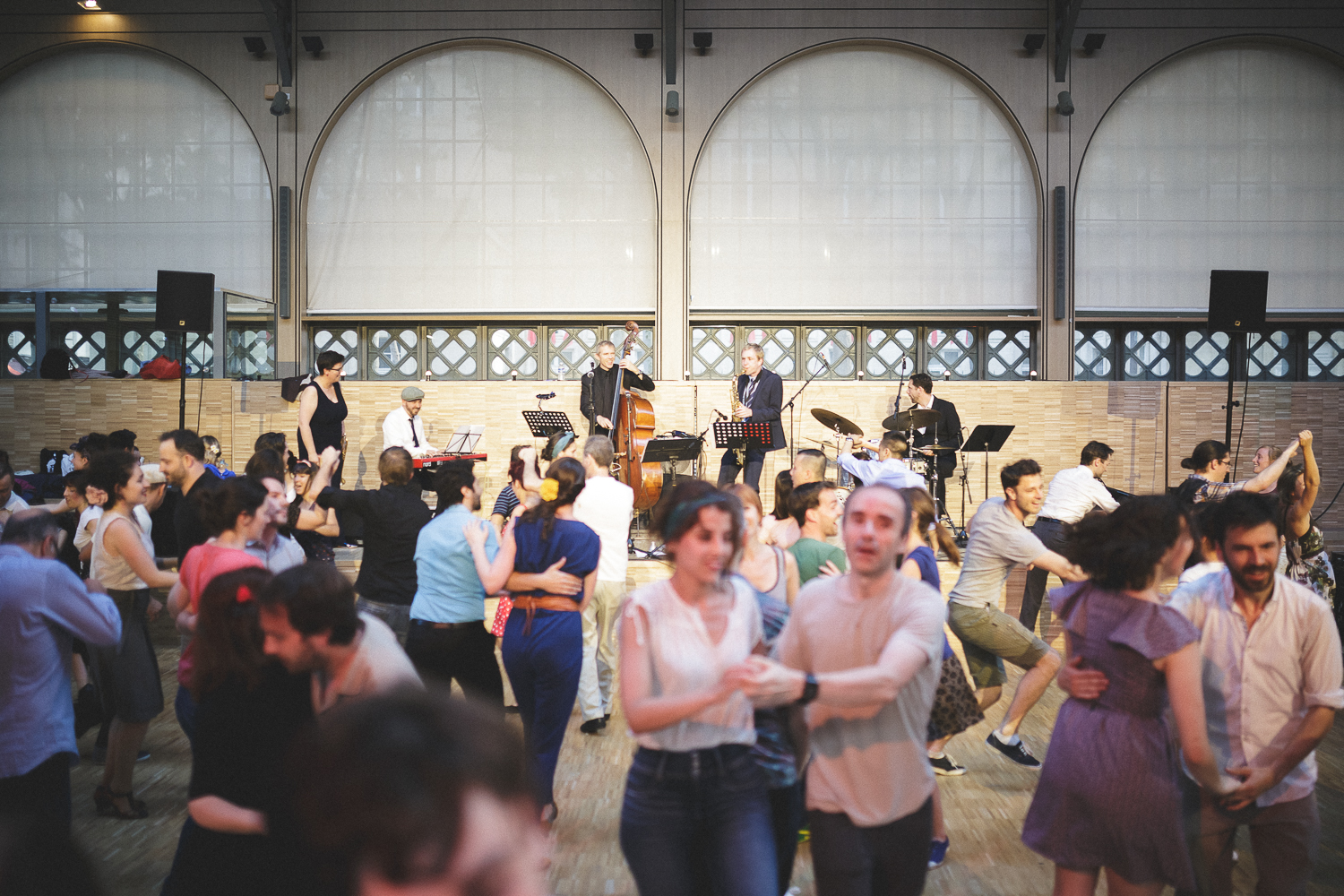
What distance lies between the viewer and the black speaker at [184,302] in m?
8.71

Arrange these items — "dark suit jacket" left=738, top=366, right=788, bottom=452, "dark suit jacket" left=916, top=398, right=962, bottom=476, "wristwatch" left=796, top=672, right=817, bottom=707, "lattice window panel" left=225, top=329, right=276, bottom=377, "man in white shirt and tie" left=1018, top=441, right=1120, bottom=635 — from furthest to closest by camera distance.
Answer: "lattice window panel" left=225, top=329, right=276, bottom=377, "dark suit jacket" left=916, top=398, right=962, bottom=476, "dark suit jacket" left=738, top=366, right=788, bottom=452, "man in white shirt and tie" left=1018, top=441, right=1120, bottom=635, "wristwatch" left=796, top=672, right=817, bottom=707

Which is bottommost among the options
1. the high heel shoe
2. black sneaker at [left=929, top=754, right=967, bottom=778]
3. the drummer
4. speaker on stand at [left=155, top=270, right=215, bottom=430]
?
black sneaker at [left=929, top=754, right=967, bottom=778]

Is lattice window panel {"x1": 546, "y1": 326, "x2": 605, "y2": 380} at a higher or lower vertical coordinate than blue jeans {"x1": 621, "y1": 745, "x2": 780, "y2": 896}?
higher

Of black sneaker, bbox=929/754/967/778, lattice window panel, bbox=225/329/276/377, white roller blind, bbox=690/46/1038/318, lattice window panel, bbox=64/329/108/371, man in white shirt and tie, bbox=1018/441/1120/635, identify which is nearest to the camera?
black sneaker, bbox=929/754/967/778

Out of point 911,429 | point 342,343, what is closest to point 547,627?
point 911,429

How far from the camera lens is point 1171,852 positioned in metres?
2.15

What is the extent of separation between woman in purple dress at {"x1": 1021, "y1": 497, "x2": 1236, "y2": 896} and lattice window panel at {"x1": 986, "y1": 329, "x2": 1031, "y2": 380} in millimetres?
9421

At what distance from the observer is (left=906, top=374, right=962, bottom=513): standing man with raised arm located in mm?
9180

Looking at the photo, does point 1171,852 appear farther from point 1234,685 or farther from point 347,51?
point 347,51

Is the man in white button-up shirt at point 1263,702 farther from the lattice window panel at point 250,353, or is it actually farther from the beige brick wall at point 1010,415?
the lattice window panel at point 250,353

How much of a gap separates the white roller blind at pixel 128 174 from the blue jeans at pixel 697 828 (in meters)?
10.6

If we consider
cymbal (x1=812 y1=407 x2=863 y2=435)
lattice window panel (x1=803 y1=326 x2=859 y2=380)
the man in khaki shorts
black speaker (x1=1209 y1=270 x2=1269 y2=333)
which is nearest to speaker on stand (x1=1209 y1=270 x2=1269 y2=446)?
black speaker (x1=1209 y1=270 x2=1269 y2=333)

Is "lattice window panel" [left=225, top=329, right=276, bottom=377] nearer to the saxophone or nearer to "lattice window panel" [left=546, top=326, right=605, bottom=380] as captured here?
"lattice window panel" [left=546, top=326, right=605, bottom=380]

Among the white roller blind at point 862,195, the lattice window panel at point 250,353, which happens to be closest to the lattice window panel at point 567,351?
the white roller blind at point 862,195
